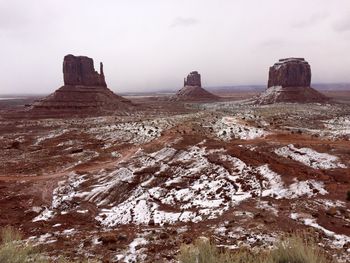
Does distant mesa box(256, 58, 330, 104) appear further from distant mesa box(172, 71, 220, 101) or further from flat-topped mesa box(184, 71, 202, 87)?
flat-topped mesa box(184, 71, 202, 87)

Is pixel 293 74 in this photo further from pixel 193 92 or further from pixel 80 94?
pixel 80 94

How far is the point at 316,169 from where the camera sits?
22812 mm

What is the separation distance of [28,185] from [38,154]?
43.3 ft

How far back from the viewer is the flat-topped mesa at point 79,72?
98500 millimetres

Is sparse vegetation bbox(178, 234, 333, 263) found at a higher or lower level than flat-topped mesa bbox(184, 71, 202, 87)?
lower

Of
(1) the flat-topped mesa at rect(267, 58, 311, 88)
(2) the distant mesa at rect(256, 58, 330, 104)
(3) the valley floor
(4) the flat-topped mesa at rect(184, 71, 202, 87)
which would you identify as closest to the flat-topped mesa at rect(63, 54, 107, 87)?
(2) the distant mesa at rect(256, 58, 330, 104)

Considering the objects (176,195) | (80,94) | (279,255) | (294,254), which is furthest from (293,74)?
(294,254)

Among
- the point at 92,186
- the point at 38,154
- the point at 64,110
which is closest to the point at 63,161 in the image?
the point at 38,154

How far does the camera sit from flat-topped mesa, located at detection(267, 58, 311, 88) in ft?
360

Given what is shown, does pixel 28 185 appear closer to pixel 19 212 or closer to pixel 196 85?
pixel 19 212

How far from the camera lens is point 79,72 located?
9938cm

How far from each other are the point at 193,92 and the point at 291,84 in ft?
218

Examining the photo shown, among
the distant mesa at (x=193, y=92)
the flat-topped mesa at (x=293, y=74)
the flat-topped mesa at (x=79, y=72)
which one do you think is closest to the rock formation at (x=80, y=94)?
the flat-topped mesa at (x=79, y=72)

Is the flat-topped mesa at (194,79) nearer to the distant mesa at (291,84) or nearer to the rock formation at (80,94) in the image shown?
the distant mesa at (291,84)
